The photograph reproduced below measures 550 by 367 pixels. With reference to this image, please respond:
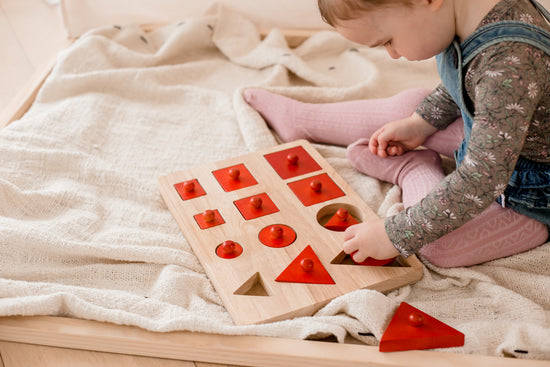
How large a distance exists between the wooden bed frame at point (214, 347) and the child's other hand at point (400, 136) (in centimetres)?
37

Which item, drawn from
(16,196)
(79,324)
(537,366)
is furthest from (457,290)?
(16,196)

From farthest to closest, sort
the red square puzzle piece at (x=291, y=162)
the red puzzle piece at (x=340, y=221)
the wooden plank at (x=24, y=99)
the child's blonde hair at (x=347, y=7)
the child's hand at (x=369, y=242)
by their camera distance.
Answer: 1. the wooden plank at (x=24, y=99)
2. the red square puzzle piece at (x=291, y=162)
3. the red puzzle piece at (x=340, y=221)
4. the child's hand at (x=369, y=242)
5. the child's blonde hair at (x=347, y=7)

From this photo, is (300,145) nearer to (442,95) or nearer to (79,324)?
(442,95)

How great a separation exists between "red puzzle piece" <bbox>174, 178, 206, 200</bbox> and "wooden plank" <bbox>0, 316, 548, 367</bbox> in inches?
10.9

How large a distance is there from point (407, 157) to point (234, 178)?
0.29 m

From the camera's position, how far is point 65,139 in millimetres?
1083

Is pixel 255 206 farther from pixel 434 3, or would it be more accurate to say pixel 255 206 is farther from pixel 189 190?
pixel 434 3

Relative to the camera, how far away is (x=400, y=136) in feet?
3.30

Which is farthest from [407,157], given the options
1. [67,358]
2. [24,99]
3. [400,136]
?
[24,99]

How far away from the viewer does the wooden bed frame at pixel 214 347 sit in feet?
2.36

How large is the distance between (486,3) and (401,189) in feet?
1.26

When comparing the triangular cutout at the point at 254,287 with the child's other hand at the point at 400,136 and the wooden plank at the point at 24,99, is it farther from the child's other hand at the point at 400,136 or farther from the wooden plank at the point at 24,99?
the wooden plank at the point at 24,99

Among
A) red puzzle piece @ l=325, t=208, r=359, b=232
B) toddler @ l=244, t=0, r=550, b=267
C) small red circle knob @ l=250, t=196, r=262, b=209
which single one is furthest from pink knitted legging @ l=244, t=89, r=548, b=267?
small red circle knob @ l=250, t=196, r=262, b=209

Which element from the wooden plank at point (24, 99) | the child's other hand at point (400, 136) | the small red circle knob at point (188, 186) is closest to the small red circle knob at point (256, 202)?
the small red circle knob at point (188, 186)
